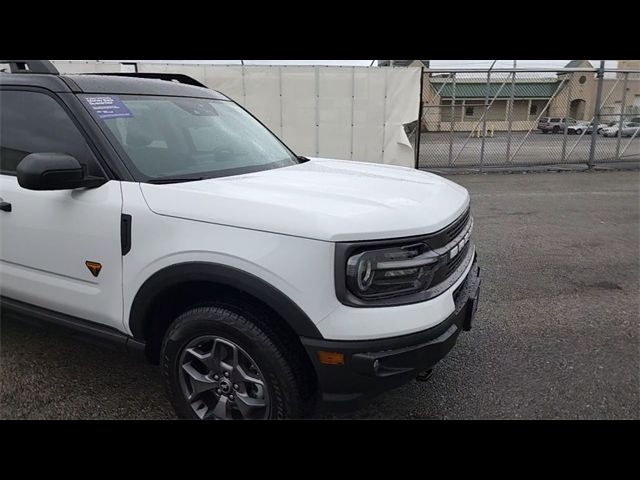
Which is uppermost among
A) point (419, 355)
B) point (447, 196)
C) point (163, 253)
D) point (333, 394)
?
point (447, 196)

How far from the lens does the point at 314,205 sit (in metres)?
2.12

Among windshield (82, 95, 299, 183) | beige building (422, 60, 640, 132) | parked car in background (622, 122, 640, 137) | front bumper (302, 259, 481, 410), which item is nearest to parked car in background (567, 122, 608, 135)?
beige building (422, 60, 640, 132)

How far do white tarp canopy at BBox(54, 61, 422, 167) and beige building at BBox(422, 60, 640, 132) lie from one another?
4.17 ft

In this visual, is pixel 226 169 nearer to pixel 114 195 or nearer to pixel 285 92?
pixel 114 195

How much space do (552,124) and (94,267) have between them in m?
13.4

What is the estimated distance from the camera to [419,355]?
2.06 meters

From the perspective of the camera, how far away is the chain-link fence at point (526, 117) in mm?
12055

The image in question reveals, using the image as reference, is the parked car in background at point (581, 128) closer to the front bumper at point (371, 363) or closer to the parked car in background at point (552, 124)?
the parked car in background at point (552, 124)

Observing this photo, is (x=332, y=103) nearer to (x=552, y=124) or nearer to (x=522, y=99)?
(x=522, y=99)

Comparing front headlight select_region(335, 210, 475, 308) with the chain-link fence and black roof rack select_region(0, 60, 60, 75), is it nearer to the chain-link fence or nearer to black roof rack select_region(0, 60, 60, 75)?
black roof rack select_region(0, 60, 60, 75)

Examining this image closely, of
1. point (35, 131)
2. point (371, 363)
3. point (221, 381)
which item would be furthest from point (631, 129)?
point (35, 131)

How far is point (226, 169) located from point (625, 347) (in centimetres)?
311

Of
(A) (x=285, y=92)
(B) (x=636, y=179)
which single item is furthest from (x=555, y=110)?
(A) (x=285, y=92)

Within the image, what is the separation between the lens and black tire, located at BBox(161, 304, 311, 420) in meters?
2.09
